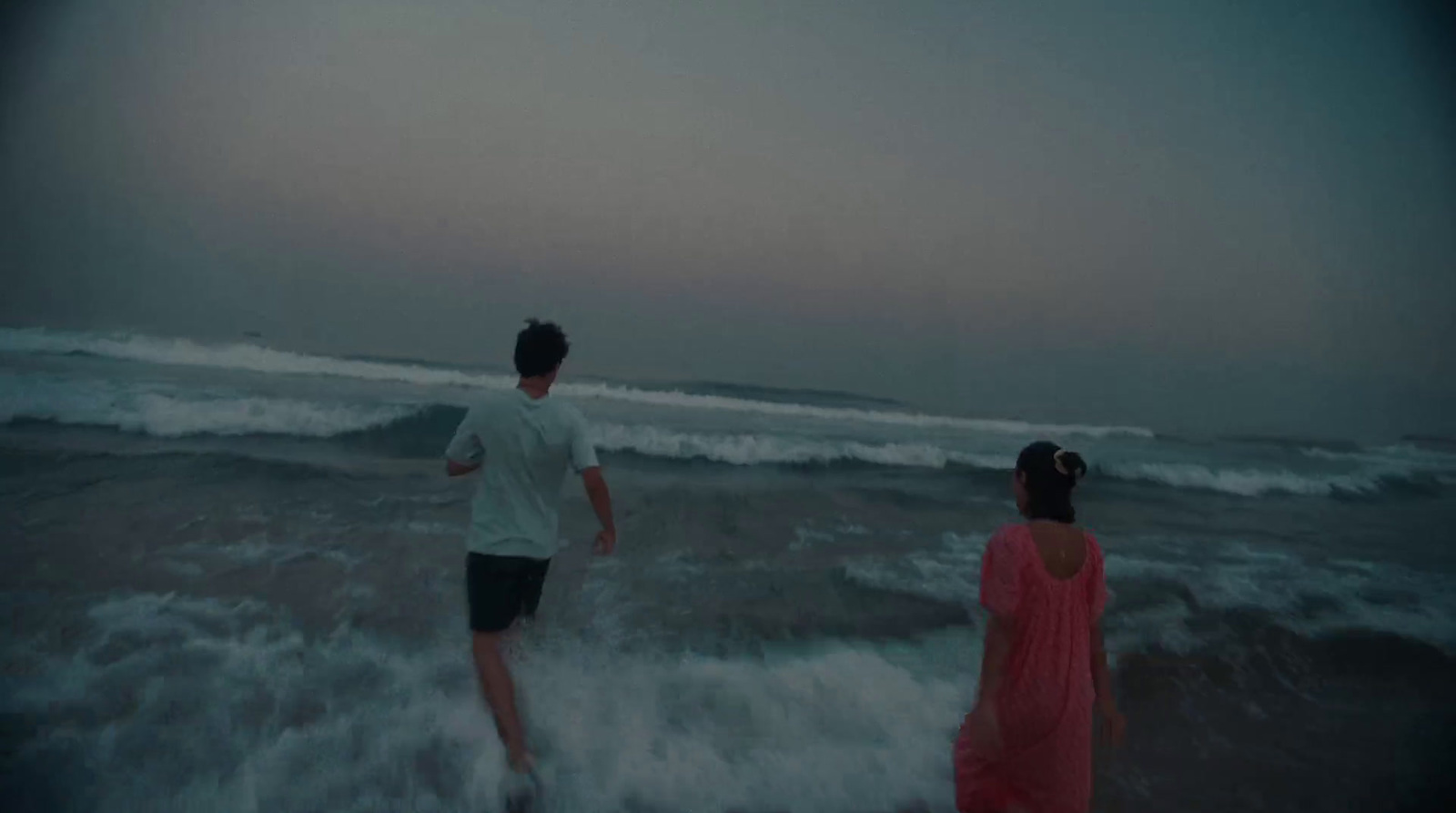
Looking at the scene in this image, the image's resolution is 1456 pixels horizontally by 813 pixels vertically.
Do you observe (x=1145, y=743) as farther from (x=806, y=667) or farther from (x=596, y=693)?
(x=596, y=693)

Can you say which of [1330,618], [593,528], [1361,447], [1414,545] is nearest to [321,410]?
[593,528]

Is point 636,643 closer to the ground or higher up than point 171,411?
closer to the ground

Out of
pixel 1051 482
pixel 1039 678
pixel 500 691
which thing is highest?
pixel 1051 482

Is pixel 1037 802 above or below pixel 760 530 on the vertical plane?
above

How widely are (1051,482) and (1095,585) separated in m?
0.32

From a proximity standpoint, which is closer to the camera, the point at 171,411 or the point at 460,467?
the point at 460,467

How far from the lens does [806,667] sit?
15.4 feet

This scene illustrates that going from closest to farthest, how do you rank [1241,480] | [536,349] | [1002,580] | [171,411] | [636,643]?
[1002,580]
[536,349]
[636,643]
[171,411]
[1241,480]

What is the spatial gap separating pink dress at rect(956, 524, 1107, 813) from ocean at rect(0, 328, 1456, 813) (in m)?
1.39

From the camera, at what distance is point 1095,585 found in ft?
7.07

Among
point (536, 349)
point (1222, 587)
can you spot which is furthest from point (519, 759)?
point (1222, 587)

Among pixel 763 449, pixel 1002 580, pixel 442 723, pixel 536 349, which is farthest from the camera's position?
pixel 763 449

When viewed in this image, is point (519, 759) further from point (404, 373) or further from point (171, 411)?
point (404, 373)

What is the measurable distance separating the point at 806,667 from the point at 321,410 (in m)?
11.7
